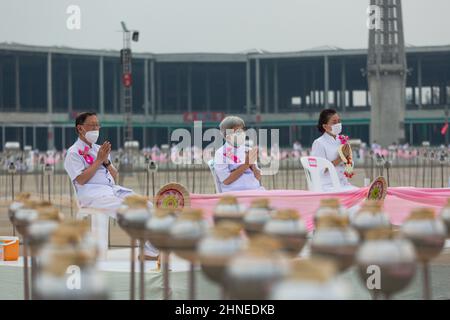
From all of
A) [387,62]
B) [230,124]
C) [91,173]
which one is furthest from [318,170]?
[387,62]

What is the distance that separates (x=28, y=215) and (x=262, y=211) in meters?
0.90

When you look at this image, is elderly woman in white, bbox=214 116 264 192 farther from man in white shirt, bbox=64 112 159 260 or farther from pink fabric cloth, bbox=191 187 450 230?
man in white shirt, bbox=64 112 159 260

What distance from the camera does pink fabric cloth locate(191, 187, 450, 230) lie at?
7.00 metres

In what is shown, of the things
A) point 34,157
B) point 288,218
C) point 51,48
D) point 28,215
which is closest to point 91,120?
point 28,215

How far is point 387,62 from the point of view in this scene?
170 ft

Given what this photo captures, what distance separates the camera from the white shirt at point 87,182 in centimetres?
691

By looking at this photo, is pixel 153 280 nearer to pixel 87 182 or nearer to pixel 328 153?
pixel 87 182

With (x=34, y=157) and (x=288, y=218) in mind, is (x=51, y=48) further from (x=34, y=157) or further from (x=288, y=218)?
(x=288, y=218)

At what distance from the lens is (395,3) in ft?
166

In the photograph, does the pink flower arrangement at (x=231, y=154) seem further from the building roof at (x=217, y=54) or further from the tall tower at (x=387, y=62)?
the building roof at (x=217, y=54)

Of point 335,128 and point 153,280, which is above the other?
point 335,128

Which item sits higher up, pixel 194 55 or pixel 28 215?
pixel 194 55

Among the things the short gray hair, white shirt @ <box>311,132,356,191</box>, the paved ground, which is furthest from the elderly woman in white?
the paved ground

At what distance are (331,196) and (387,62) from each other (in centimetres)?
4566
